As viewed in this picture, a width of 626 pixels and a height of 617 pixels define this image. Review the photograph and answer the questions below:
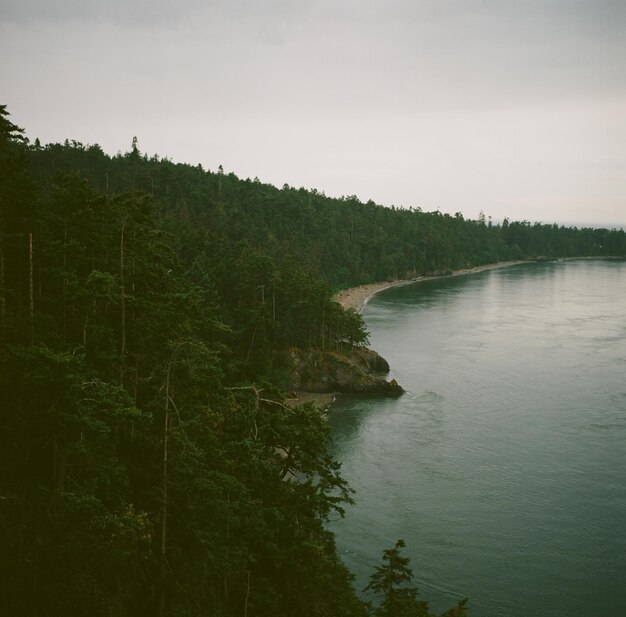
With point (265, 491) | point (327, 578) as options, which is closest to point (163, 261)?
point (265, 491)

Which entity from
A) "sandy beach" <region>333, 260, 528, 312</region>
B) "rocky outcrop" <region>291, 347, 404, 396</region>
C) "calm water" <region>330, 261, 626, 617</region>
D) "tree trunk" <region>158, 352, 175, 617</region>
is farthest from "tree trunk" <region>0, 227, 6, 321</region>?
"sandy beach" <region>333, 260, 528, 312</region>

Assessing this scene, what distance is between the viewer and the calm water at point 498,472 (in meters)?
30.9

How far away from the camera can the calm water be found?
30.9 meters

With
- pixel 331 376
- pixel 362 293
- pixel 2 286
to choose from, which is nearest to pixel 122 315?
pixel 2 286

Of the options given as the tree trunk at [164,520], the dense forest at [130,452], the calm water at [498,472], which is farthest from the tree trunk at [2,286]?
the calm water at [498,472]

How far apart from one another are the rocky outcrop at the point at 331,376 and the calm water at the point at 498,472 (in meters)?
2.63

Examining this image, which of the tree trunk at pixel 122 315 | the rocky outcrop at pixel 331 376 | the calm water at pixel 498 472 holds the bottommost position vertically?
the calm water at pixel 498 472

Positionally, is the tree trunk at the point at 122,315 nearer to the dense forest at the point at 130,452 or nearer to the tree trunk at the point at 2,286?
the dense forest at the point at 130,452

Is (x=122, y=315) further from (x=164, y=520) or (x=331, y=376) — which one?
(x=331, y=376)

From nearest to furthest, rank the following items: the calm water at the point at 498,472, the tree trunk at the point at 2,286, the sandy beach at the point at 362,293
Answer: the tree trunk at the point at 2,286, the calm water at the point at 498,472, the sandy beach at the point at 362,293

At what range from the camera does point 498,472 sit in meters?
42.6

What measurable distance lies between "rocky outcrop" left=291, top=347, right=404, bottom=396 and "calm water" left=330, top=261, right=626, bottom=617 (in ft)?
8.63

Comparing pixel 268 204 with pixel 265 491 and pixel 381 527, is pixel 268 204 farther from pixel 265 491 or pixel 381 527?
pixel 265 491

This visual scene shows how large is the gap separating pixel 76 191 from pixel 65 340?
664 cm
